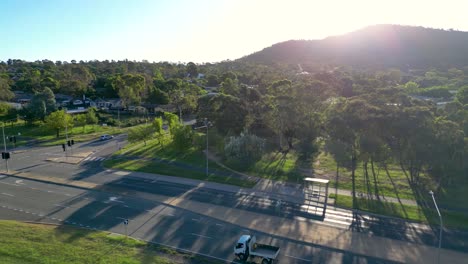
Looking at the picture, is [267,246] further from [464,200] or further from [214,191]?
[464,200]

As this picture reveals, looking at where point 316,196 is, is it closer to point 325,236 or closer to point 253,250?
point 325,236

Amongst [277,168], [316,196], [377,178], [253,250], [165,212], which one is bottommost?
[165,212]

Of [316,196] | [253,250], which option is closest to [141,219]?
[253,250]

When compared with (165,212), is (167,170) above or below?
above

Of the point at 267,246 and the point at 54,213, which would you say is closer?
the point at 267,246

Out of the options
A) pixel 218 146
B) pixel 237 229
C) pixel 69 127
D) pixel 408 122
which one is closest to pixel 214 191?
pixel 237 229
